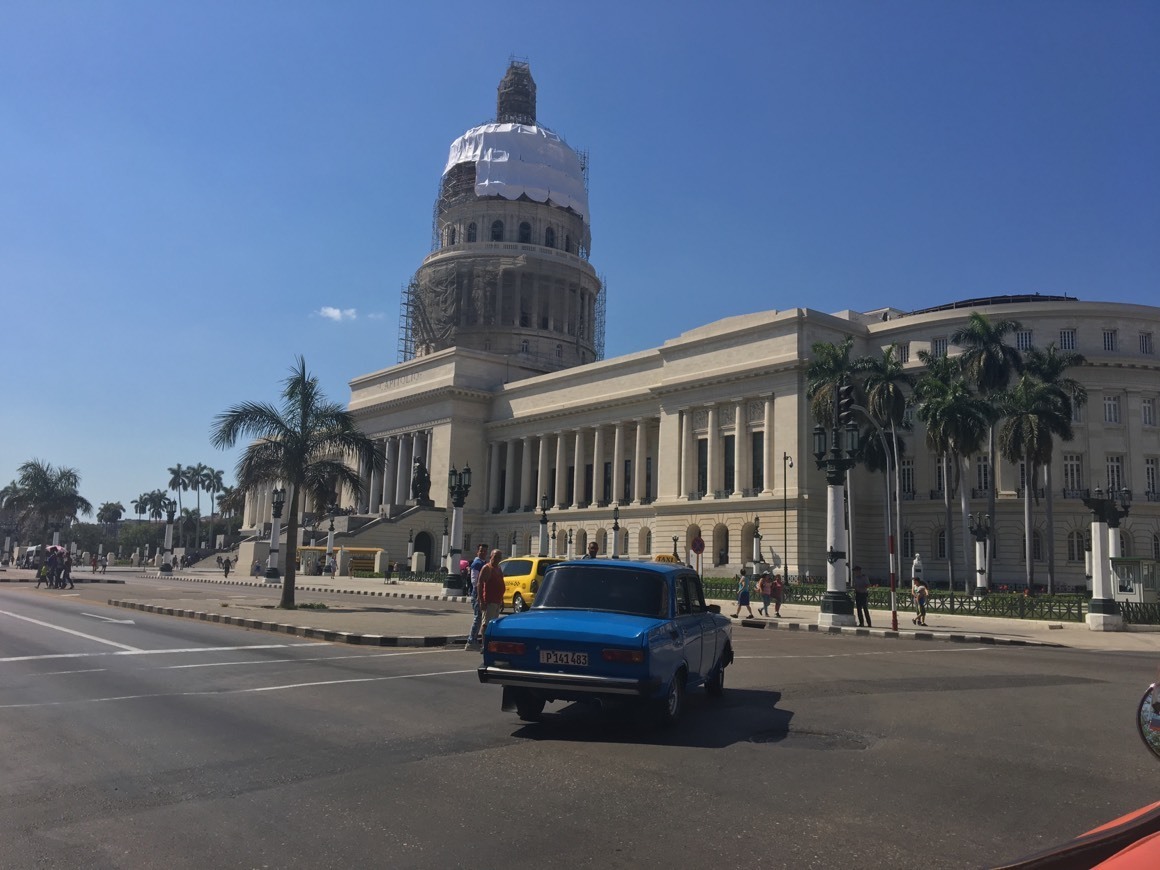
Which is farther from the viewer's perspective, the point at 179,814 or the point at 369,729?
the point at 369,729

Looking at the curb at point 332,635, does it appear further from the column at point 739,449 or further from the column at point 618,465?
the column at point 618,465

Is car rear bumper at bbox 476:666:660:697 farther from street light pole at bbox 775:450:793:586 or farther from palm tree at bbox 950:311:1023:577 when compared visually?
street light pole at bbox 775:450:793:586

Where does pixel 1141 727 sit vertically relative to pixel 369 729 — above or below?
above

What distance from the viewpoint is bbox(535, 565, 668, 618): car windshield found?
31.1 feet

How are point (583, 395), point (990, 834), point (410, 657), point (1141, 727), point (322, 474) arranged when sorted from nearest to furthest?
point (1141, 727), point (990, 834), point (410, 657), point (322, 474), point (583, 395)

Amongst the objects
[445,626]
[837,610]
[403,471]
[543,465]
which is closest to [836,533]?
[837,610]

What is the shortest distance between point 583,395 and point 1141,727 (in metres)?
70.2

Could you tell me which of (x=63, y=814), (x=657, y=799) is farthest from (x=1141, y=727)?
(x=63, y=814)

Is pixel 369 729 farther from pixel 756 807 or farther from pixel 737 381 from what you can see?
pixel 737 381

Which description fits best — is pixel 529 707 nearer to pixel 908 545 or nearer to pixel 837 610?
pixel 837 610

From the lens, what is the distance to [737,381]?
5791 cm

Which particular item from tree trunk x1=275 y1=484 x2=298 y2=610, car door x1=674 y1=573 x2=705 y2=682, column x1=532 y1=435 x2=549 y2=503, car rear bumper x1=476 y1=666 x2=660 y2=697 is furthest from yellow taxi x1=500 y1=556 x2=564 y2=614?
column x1=532 y1=435 x2=549 y2=503

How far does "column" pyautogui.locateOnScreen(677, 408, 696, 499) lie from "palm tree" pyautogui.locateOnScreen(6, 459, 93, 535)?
189 ft

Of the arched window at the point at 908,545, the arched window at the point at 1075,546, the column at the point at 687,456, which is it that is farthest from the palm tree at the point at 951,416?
the column at the point at 687,456
